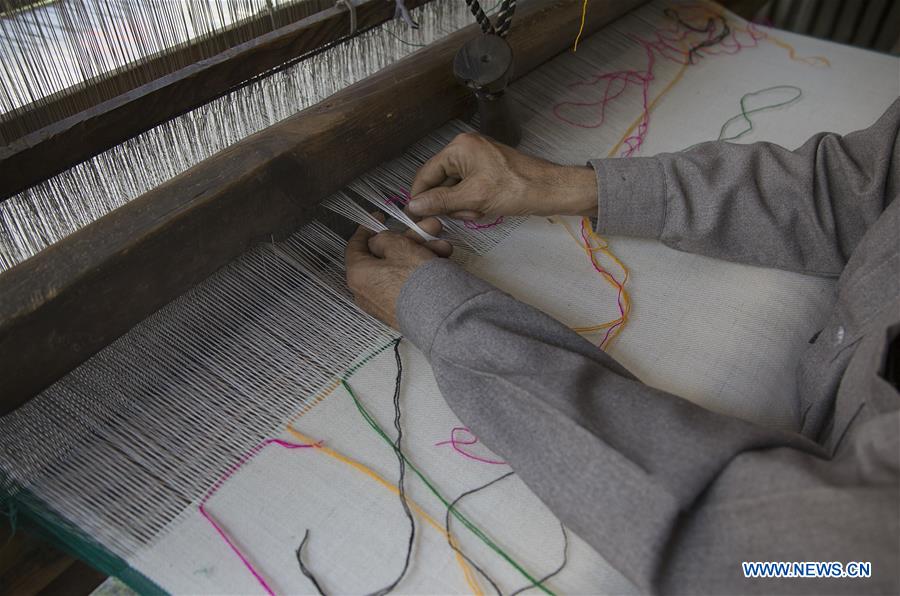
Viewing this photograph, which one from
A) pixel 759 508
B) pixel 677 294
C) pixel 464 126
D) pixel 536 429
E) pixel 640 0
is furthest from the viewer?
pixel 640 0

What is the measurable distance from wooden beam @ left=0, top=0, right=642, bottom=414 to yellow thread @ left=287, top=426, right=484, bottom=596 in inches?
10.9

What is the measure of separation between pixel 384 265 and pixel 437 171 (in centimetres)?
23

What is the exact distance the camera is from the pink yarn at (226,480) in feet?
2.49

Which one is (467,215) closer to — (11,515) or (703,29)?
(11,515)

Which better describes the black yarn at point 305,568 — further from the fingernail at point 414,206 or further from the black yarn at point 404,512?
the fingernail at point 414,206

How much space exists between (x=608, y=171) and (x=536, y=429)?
57 centimetres

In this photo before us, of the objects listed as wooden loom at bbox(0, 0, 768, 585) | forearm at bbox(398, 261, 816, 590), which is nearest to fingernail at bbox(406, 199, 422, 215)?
wooden loom at bbox(0, 0, 768, 585)

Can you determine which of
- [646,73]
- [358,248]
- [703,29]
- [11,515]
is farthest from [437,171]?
[703,29]

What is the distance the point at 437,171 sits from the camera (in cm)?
115

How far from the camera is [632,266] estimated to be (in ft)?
3.86

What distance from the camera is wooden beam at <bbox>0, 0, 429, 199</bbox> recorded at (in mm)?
928

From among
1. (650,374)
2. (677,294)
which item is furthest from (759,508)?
(677,294)

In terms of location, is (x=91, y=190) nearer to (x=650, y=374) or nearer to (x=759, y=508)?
(x=650, y=374)

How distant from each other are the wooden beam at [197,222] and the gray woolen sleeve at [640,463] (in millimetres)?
320
